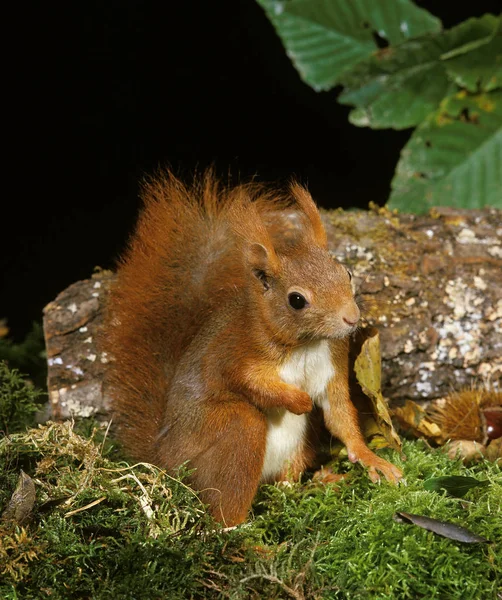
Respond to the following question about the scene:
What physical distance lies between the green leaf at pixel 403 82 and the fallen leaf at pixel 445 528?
7.97 feet

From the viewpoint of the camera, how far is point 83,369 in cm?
296

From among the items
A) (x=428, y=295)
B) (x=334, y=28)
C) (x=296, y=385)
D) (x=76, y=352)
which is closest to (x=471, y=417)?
(x=428, y=295)

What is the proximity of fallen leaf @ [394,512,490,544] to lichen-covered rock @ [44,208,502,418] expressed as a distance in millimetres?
999

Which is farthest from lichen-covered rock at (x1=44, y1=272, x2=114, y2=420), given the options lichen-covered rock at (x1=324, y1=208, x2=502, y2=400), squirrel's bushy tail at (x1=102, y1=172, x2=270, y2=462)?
lichen-covered rock at (x1=324, y1=208, x2=502, y2=400)

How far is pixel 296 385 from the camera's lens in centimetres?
246

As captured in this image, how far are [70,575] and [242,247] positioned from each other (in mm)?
1084

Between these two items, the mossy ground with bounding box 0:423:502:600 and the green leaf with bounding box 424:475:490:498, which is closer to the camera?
the mossy ground with bounding box 0:423:502:600

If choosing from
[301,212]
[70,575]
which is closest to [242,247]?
[301,212]

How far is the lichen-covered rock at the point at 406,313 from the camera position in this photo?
2.97 meters

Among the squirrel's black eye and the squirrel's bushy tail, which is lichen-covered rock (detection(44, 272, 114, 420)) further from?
the squirrel's black eye

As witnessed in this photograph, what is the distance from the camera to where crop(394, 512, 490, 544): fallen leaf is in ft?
6.45

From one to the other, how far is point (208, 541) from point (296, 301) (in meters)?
0.73

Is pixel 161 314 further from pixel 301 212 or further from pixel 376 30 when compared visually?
pixel 376 30

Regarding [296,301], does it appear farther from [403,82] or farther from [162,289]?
[403,82]
